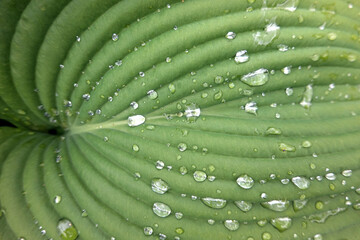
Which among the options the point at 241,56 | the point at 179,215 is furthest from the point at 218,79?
the point at 179,215

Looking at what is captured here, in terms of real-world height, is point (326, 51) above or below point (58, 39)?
below

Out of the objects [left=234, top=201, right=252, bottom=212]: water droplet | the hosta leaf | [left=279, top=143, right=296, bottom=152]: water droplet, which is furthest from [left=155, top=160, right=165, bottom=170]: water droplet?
[left=279, top=143, right=296, bottom=152]: water droplet

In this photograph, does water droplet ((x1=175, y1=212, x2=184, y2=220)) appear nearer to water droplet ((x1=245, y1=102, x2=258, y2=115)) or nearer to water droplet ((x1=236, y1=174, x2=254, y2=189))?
water droplet ((x1=236, y1=174, x2=254, y2=189))

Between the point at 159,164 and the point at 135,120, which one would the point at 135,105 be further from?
the point at 159,164

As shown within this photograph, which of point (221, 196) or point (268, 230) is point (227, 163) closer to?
point (221, 196)

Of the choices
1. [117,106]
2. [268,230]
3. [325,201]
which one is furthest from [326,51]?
[117,106]

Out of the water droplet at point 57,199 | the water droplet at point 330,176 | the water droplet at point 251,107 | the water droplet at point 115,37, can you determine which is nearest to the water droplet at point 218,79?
the water droplet at point 251,107
